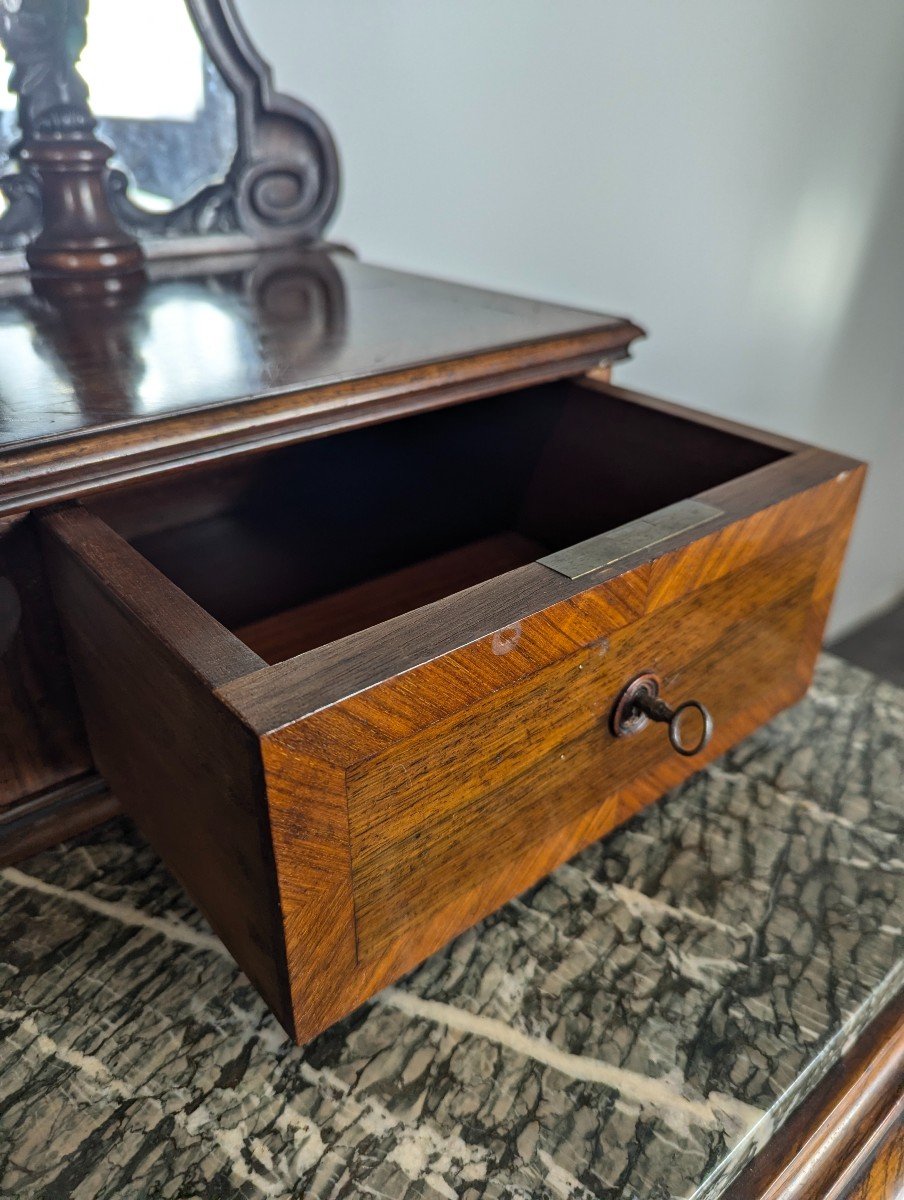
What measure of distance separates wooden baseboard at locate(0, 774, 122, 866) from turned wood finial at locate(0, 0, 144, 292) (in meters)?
0.45

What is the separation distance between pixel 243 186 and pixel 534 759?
712mm

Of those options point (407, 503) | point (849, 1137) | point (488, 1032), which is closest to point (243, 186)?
point (407, 503)

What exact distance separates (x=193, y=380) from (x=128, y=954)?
0.36 m

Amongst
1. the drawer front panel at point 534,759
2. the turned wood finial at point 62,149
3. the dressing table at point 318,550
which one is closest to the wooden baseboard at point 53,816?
the dressing table at point 318,550

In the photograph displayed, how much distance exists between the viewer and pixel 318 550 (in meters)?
→ 0.82

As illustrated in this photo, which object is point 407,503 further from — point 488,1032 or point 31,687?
point 488,1032

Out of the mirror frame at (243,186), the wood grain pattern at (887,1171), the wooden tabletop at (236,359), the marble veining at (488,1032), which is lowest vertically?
the wood grain pattern at (887,1171)

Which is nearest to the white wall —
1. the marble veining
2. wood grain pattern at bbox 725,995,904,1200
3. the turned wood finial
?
the turned wood finial

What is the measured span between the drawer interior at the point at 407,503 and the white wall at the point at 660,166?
1.32 feet

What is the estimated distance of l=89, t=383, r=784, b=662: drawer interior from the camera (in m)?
0.72

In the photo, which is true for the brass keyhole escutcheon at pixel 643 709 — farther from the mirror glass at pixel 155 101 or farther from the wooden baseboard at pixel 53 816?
the mirror glass at pixel 155 101

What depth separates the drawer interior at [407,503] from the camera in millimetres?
716

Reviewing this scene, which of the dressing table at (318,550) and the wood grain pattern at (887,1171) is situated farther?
the wood grain pattern at (887,1171)

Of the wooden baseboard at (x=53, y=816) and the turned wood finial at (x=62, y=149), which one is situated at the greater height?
the turned wood finial at (x=62, y=149)
